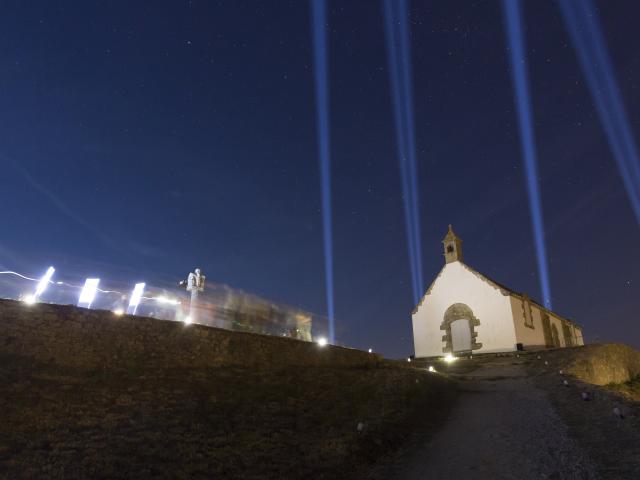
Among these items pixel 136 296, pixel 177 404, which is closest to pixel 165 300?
pixel 136 296

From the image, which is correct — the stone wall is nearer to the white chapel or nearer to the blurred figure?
the blurred figure

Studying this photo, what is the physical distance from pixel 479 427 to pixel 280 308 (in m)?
15.9

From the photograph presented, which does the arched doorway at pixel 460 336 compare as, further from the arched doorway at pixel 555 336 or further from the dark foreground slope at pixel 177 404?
the dark foreground slope at pixel 177 404

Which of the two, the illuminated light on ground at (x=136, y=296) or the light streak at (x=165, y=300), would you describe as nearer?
the illuminated light on ground at (x=136, y=296)

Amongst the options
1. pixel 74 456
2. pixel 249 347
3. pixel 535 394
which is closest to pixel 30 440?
pixel 74 456

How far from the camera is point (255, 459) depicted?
26.2 feet

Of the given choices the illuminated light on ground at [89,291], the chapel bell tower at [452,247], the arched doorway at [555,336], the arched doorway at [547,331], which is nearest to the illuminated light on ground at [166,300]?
the illuminated light on ground at [89,291]

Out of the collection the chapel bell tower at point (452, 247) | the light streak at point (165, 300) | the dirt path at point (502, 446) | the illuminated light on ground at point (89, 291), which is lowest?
the dirt path at point (502, 446)

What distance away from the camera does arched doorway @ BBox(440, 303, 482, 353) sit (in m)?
31.2

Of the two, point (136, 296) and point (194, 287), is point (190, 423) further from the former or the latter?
point (194, 287)

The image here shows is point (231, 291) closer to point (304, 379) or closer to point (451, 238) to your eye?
point (304, 379)

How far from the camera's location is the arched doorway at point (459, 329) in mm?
31217

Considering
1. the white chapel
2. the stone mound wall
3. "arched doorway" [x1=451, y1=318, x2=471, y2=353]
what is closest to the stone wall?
the stone mound wall

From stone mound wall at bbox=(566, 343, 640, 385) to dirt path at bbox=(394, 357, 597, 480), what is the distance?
7004 millimetres
